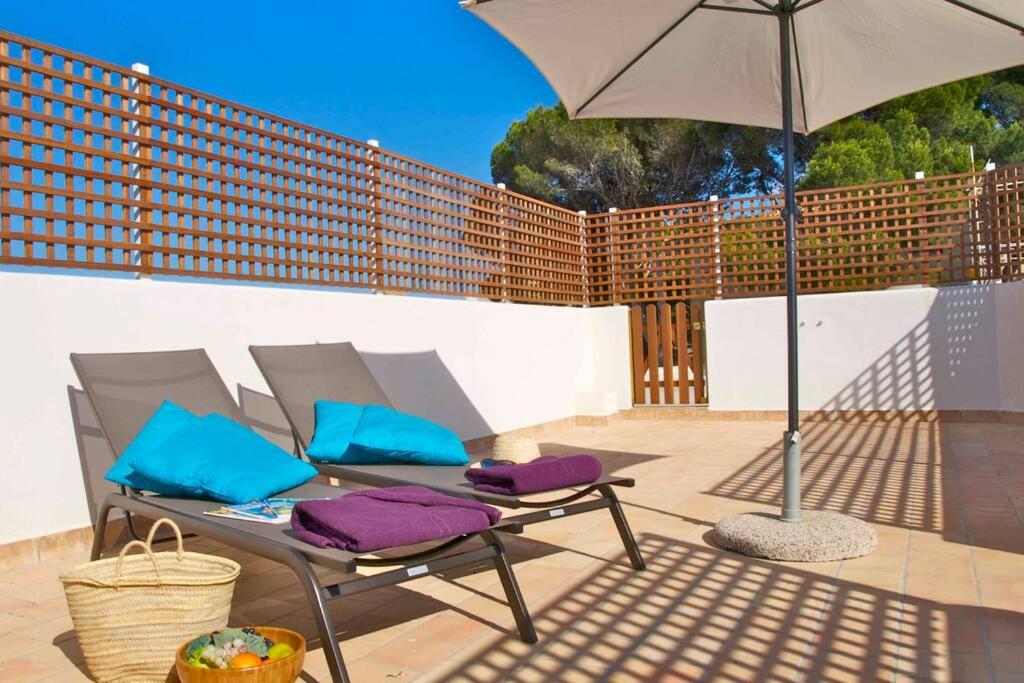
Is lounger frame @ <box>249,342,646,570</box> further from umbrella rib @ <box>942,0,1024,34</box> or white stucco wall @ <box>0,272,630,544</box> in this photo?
umbrella rib @ <box>942,0,1024,34</box>

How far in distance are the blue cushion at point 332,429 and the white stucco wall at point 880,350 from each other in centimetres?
571

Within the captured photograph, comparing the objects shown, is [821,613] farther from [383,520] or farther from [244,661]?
[244,661]

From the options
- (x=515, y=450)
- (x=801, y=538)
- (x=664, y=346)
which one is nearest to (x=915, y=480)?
(x=801, y=538)

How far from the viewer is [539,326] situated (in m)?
8.40

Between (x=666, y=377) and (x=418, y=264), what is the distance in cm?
381

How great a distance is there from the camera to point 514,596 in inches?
101

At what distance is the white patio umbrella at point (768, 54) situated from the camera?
3.65 metres

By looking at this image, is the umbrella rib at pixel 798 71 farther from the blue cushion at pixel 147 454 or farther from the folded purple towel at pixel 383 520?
the blue cushion at pixel 147 454

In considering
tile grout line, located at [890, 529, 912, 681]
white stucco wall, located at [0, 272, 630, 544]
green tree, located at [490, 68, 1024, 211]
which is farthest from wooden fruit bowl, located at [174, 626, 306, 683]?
green tree, located at [490, 68, 1024, 211]

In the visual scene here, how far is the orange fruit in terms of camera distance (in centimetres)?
194

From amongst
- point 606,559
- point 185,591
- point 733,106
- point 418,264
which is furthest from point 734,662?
point 418,264

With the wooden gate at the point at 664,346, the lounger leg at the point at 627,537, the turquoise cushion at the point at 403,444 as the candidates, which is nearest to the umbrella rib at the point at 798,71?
the lounger leg at the point at 627,537

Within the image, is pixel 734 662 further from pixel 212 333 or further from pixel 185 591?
pixel 212 333

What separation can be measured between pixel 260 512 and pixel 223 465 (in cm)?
46
